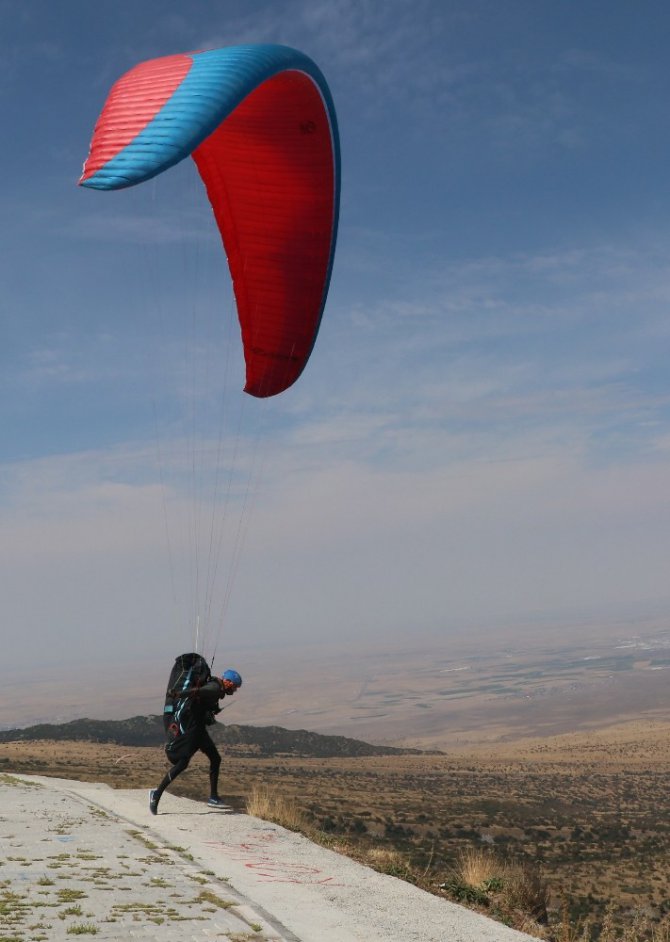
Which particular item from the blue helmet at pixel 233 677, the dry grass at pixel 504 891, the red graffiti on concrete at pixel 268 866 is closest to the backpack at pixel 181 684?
the blue helmet at pixel 233 677

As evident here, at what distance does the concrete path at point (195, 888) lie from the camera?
7215 millimetres

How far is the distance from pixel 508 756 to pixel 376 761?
1476 cm

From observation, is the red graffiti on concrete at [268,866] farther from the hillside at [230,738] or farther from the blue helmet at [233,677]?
the hillside at [230,738]

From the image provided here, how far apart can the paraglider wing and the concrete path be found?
21.7 feet

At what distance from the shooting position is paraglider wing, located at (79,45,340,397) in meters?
10.2

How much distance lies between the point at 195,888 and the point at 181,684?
3.88 metres

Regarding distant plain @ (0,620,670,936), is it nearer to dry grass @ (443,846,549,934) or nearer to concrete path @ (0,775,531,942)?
dry grass @ (443,846,549,934)

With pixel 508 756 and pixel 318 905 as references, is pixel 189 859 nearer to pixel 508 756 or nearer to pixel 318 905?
pixel 318 905

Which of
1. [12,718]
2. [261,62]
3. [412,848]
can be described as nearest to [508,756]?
[412,848]

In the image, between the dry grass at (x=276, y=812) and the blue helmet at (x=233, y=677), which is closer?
the blue helmet at (x=233, y=677)

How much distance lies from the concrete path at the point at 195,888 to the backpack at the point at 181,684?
50.8 inches

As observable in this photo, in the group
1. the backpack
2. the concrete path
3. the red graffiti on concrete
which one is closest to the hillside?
the backpack

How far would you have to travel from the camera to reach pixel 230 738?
174 ft

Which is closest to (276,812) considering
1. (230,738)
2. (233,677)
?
(233,677)
